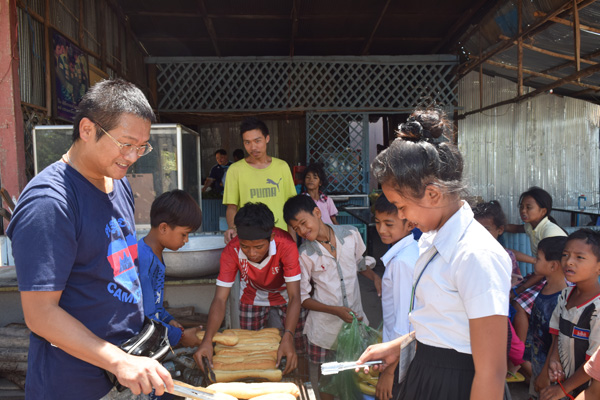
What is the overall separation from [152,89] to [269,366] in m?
6.85

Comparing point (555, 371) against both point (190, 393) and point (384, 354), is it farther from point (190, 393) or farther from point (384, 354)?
point (190, 393)

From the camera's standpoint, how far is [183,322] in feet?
8.13

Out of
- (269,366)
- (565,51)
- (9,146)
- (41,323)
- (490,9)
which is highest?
(490,9)

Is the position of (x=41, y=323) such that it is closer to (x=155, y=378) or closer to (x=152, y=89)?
(x=155, y=378)

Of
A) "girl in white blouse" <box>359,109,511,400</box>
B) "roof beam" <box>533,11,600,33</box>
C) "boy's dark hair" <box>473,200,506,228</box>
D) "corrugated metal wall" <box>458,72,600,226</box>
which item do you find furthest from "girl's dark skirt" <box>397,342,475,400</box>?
"corrugated metal wall" <box>458,72,600,226</box>

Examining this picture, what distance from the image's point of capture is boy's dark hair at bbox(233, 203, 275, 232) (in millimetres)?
2184

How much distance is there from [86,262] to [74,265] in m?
0.03

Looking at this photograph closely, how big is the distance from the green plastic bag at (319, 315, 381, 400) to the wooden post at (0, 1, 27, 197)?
3.11 m

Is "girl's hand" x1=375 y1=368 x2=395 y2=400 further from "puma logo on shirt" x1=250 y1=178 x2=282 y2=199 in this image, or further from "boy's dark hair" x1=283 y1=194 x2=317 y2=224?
"puma logo on shirt" x1=250 y1=178 x2=282 y2=199

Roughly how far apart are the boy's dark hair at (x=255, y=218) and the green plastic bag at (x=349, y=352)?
2.36 ft

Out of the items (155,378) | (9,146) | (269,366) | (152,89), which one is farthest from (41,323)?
(152,89)

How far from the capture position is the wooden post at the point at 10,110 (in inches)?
134

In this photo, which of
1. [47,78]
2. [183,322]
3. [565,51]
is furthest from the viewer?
[565,51]

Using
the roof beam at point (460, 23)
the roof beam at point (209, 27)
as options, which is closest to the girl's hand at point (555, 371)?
the roof beam at point (460, 23)
